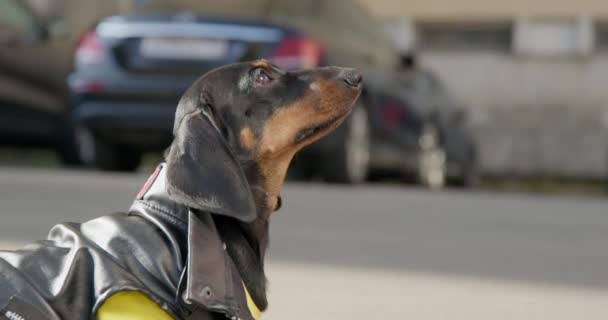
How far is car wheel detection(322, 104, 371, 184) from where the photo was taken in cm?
995

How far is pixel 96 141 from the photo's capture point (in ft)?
34.9

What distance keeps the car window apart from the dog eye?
27.3ft

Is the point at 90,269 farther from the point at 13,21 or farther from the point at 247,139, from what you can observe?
the point at 13,21

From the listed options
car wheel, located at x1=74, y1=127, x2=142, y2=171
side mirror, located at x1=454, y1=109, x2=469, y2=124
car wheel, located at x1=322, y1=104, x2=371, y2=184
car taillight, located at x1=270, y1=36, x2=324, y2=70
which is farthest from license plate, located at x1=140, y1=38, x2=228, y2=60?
side mirror, located at x1=454, y1=109, x2=469, y2=124

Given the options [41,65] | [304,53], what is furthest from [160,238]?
[41,65]

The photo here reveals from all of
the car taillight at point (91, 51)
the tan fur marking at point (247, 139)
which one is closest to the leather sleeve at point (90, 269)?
the tan fur marking at point (247, 139)

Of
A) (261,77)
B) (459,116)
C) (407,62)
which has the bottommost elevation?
(459,116)

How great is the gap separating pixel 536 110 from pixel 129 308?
55.8 ft

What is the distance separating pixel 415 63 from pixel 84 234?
9661 millimetres

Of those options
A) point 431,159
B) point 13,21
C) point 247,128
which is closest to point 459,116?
point 431,159

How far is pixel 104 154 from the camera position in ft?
35.5

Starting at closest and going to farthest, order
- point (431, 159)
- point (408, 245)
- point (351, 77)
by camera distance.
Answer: point (351, 77) < point (408, 245) < point (431, 159)

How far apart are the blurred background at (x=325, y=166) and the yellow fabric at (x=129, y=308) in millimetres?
2268

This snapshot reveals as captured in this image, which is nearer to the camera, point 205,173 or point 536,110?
point 205,173
